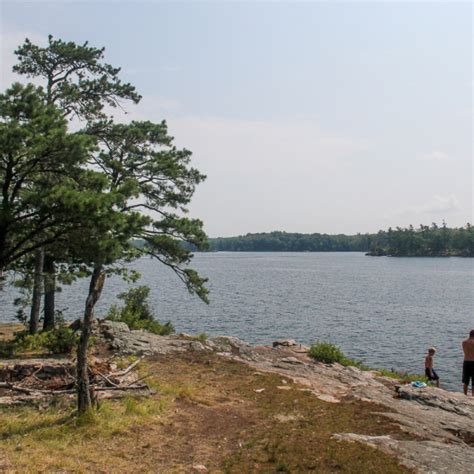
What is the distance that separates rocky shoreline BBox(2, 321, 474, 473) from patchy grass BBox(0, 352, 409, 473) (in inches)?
22.3

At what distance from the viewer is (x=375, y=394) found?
15.1 m

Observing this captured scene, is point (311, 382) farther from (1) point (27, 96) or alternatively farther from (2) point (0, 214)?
(1) point (27, 96)

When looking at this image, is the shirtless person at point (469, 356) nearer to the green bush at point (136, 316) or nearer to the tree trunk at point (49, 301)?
the green bush at point (136, 316)

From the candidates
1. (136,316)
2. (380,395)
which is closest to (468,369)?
(380,395)

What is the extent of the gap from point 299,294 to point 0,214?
50480 millimetres

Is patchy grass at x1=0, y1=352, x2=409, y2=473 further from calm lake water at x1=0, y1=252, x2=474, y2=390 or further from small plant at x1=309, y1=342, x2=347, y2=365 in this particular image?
calm lake water at x1=0, y1=252, x2=474, y2=390

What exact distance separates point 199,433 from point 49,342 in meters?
9.79

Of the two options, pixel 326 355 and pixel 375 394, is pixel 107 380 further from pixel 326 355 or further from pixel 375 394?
pixel 326 355

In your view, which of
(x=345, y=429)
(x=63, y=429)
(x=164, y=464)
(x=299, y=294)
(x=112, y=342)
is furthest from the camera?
(x=299, y=294)

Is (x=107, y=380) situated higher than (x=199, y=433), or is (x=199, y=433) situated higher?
(x=107, y=380)

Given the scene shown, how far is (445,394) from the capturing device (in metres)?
15.9

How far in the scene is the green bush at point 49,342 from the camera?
1753cm

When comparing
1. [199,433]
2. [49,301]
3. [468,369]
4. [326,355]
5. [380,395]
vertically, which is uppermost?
[49,301]

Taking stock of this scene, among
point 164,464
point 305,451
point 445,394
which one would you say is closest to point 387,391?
A: point 445,394
